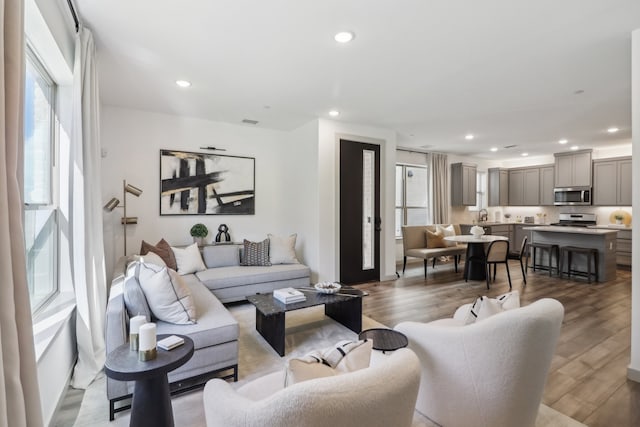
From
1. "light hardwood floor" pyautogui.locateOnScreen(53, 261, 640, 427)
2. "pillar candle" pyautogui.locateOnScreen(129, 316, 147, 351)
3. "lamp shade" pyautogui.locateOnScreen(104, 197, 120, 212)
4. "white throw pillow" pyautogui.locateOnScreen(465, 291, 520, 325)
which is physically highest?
"lamp shade" pyautogui.locateOnScreen(104, 197, 120, 212)

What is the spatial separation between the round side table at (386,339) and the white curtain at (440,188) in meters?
Answer: 6.34

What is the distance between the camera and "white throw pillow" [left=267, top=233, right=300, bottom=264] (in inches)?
187

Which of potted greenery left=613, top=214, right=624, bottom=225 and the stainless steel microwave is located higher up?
the stainless steel microwave

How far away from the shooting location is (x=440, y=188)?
783 centimetres

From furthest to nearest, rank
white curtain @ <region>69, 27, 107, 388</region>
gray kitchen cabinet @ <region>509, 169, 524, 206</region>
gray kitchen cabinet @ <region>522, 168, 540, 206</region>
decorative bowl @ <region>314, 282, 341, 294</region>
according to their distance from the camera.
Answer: gray kitchen cabinet @ <region>509, 169, 524, 206</region> < gray kitchen cabinet @ <region>522, 168, 540, 206</region> < decorative bowl @ <region>314, 282, 341, 294</region> < white curtain @ <region>69, 27, 107, 388</region>

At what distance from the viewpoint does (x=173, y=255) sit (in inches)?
167

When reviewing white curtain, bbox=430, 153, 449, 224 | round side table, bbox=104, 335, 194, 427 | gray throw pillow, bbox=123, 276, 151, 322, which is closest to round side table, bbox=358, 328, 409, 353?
round side table, bbox=104, 335, 194, 427

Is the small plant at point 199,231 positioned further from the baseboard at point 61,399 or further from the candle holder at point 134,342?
the candle holder at point 134,342

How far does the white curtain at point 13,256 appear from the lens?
2.76ft

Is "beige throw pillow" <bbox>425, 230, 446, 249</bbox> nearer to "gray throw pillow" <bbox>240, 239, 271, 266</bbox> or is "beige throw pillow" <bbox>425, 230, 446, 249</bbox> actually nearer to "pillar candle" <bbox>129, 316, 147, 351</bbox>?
"gray throw pillow" <bbox>240, 239, 271, 266</bbox>

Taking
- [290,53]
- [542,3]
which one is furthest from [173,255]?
[542,3]

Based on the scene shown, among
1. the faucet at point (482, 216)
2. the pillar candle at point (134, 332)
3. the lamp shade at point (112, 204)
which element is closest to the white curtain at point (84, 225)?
the pillar candle at point (134, 332)

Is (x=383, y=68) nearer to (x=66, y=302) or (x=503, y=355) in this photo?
(x=503, y=355)

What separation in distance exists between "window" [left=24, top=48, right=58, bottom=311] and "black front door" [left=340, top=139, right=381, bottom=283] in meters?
3.63
